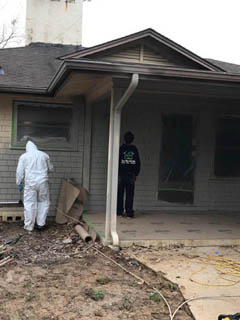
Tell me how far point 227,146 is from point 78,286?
19.6ft

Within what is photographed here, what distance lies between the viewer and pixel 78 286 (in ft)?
15.6

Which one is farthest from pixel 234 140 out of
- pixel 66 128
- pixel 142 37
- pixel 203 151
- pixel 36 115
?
pixel 36 115

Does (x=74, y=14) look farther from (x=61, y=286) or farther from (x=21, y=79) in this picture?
(x=61, y=286)

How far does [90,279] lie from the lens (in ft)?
16.4

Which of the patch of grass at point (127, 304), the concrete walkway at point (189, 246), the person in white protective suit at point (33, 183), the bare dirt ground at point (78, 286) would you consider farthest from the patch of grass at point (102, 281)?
the person in white protective suit at point (33, 183)

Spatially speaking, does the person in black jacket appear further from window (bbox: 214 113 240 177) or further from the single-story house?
window (bbox: 214 113 240 177)

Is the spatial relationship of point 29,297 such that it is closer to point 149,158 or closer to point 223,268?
point 223,268

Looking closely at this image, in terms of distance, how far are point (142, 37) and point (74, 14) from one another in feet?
18.0

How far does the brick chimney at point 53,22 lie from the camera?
40.3 feet

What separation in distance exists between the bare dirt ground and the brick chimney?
25.2 ft

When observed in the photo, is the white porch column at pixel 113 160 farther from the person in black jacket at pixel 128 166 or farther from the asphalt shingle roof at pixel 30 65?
the asphalt shingle roof at pixel 30 65

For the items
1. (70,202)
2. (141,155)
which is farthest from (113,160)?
(141,155)

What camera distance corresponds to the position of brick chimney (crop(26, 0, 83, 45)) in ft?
40.3

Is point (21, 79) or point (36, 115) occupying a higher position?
point (21, 79)
